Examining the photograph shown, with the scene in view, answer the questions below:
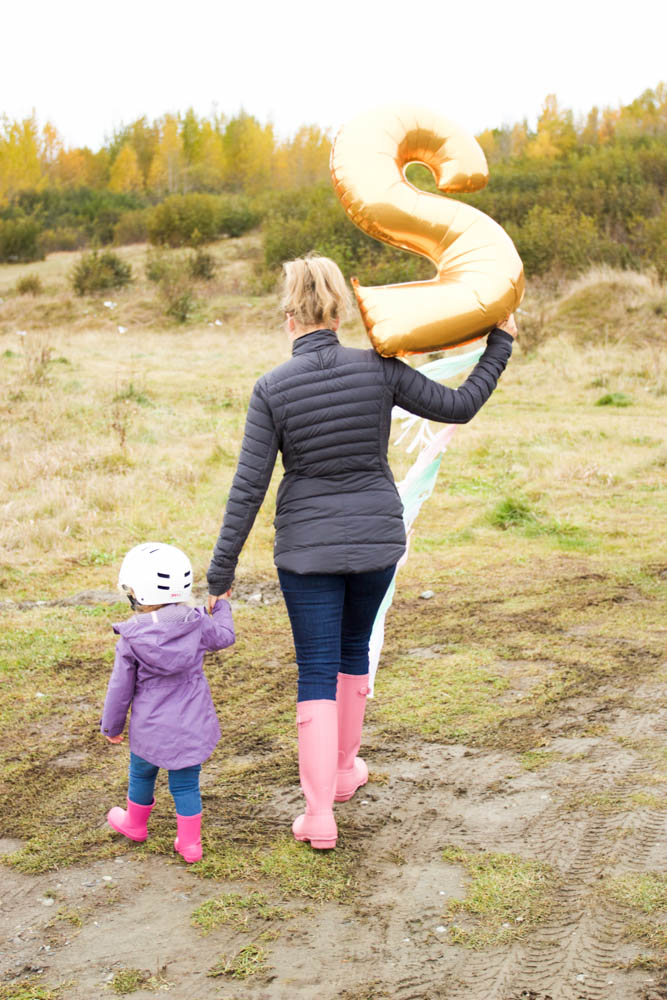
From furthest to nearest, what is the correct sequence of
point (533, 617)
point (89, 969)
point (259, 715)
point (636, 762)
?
point (533, 617) → point (259, 715) → point (636, 762) → point (89, 969)

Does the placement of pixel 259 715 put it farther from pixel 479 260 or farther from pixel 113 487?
pixel 113 487

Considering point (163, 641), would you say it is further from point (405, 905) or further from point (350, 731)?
point (405, 905)

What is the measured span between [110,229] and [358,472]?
3885cm

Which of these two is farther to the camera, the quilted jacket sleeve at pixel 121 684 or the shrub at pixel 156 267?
the shrub at pixel 156 267

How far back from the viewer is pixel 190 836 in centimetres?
320

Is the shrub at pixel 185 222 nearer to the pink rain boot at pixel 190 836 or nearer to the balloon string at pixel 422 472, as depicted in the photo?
the balloon string at pixel 422 472

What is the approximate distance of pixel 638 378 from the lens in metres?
14.6

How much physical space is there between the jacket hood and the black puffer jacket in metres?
0.22

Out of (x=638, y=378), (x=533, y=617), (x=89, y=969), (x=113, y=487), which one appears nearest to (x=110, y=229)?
(x=638, y=378)

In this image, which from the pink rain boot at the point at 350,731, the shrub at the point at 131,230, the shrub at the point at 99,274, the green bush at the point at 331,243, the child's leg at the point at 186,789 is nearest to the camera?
the child's leg at the point at 186,789

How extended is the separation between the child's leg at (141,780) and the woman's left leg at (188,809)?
10 cm

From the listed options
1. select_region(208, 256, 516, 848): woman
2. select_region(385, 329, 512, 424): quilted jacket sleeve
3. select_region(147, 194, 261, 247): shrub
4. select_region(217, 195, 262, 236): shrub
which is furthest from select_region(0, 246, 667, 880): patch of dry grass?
select_region(217, 195, 262, 236): shrub

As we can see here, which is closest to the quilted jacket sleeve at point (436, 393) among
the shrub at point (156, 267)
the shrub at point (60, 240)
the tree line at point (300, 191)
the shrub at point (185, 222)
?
the tree line at point (300, 191)

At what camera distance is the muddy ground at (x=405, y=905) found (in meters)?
2.54
